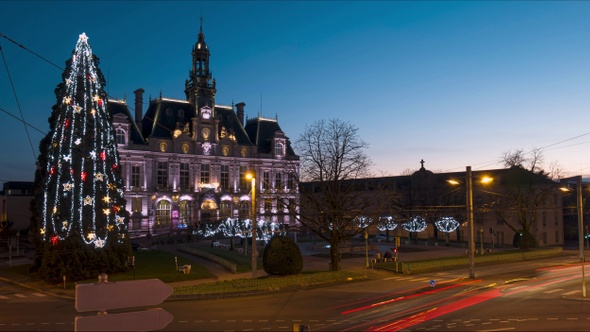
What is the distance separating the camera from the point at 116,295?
5797 millimetres

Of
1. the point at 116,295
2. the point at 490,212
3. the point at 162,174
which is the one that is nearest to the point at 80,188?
the point at 116,295

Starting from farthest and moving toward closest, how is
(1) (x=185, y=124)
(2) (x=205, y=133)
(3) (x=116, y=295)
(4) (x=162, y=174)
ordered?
(2) (x=205, y=133) < (1) (x=185, y=124) < (4) (x=162, y=174) < (3) (x=116, y=295)

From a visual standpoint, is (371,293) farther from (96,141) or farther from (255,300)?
(96,141)

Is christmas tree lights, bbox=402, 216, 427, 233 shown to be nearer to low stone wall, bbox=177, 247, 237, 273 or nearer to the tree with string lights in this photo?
low stone wall, bbox=177, 247, 237, 273

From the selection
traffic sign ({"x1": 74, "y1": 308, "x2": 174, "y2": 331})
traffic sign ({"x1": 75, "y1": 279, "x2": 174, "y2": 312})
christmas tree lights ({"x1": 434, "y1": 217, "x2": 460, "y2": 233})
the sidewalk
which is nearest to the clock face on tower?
the sidewalk

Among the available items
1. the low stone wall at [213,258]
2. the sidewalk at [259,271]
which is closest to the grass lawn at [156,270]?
the sidewalk at [259,271]

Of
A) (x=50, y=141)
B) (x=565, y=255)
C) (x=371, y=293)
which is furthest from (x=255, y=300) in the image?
(x=565, y=255)

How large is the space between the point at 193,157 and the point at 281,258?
50.7m

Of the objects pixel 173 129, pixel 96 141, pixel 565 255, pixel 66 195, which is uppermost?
pixel 173 129

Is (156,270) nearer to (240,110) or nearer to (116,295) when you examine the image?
(116,295)

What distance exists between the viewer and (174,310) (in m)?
24.7

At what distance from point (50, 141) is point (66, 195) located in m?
5.80

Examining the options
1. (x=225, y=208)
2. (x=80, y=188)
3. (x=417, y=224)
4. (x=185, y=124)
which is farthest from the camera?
(x=225, y=208)

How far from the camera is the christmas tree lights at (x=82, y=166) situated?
124 ft
